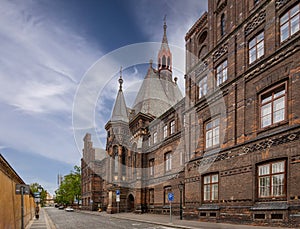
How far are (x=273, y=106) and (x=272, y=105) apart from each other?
85 millimetres

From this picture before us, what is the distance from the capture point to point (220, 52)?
2039 cm

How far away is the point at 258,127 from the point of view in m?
16.2

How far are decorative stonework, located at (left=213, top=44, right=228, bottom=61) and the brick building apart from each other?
68 millimetres

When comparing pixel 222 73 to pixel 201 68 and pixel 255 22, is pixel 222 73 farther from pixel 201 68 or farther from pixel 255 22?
pixel 255 22

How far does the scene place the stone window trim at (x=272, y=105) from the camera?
14.6 m

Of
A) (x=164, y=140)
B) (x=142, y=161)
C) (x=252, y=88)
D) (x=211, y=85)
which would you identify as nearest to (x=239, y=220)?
(x=252, y=88)

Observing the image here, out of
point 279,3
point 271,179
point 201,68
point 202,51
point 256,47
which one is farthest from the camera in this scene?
point 202,51

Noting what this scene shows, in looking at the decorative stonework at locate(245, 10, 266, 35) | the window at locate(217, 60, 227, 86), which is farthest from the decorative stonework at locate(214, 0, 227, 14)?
the window at locate(217, 60, 227, 86)

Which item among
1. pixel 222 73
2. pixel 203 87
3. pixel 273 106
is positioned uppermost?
pixel 222 73

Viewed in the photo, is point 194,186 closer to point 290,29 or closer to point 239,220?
point 239,220

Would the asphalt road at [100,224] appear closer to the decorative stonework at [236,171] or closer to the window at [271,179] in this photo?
the decorative stonework at [236,171]

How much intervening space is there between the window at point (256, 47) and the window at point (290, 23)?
4.78ft

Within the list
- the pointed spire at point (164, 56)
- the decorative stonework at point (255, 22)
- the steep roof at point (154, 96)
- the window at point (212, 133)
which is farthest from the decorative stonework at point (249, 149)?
the pointed spire at point (164, 56)

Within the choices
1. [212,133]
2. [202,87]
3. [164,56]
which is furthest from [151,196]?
[164,56]
